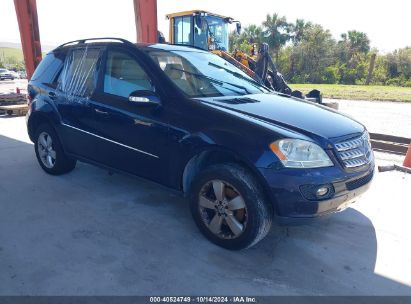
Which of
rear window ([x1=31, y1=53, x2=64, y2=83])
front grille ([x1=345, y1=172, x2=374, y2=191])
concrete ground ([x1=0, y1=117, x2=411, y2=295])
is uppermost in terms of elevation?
rear window ([x1=31, y1=53, x2=64, y2=83])

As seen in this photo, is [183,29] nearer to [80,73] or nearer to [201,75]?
[80,73]

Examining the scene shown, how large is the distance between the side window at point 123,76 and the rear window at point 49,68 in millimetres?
1079

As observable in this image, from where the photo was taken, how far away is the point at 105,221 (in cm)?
341

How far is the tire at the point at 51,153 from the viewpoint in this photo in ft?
14.6

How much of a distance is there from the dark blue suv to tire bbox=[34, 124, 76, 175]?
196 millimetres

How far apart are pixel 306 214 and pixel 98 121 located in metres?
2.38

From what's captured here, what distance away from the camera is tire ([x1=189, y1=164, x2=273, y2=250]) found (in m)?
2.68

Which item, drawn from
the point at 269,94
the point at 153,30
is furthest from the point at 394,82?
the point at 269,94

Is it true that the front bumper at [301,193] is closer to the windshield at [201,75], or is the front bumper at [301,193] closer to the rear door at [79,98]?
the windshield at [201,75]

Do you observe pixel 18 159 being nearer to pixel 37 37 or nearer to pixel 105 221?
pixel 105 221

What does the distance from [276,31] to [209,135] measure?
152 feet

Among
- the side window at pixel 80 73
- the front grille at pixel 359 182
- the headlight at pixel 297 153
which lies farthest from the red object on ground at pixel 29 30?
the front grille at pixel 359 182

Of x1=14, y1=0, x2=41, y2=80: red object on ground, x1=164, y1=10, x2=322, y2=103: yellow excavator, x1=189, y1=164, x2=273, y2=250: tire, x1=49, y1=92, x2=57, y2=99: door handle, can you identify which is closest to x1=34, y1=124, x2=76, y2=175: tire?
x1=49, y1=92, x2=57, y2=99: door handle

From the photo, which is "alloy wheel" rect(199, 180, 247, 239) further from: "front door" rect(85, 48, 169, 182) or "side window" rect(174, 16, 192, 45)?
"side window" rect(174, 16, 192, 45)
